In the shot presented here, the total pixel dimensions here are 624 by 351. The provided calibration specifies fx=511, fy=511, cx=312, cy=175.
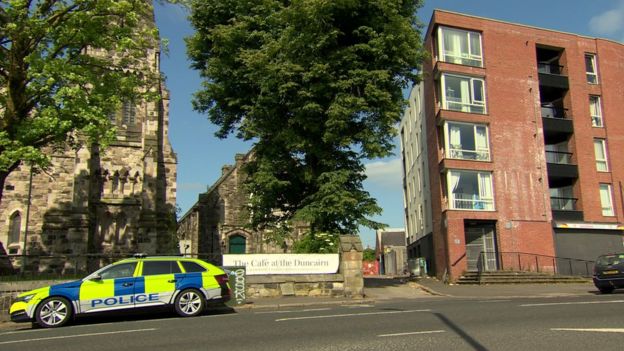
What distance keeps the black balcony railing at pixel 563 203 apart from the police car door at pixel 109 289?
25936 mm

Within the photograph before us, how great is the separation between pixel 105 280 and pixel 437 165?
2246 cm

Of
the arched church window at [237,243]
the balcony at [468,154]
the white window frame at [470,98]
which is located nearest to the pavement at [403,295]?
the balcony at [468,154]

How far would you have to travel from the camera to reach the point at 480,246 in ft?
95.2

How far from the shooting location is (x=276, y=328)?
31.9 feet

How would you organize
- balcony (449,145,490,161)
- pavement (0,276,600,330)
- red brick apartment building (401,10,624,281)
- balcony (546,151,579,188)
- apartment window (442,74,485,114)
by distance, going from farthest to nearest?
balcony (546,151,579,188) < apartment window (442,74,485,114) < balcony (449,145,490,161) < red brick apartment building (401,10,624,281) < pavement (0,276,600,330)

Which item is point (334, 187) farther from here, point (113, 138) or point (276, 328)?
point (276, 328)

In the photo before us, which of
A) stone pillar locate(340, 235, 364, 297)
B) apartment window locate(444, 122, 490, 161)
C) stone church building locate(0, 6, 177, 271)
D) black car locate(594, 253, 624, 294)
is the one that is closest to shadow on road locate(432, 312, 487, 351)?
stone pillar locate(340, 235, 364, 297)

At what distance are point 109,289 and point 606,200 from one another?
2941 centimetres

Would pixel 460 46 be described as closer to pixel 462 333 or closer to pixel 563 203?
pixel 563 203

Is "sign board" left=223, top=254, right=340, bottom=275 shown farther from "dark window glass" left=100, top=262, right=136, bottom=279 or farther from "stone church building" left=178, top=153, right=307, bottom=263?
"stone church building" left=178, top=153, right=307, bottom=263

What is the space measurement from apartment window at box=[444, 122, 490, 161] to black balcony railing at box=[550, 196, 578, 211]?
17.6 ft

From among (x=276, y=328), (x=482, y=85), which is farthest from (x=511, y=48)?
(x=276, y=328)

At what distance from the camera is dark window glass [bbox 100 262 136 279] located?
40.3ft

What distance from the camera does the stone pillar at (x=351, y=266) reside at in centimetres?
1727
